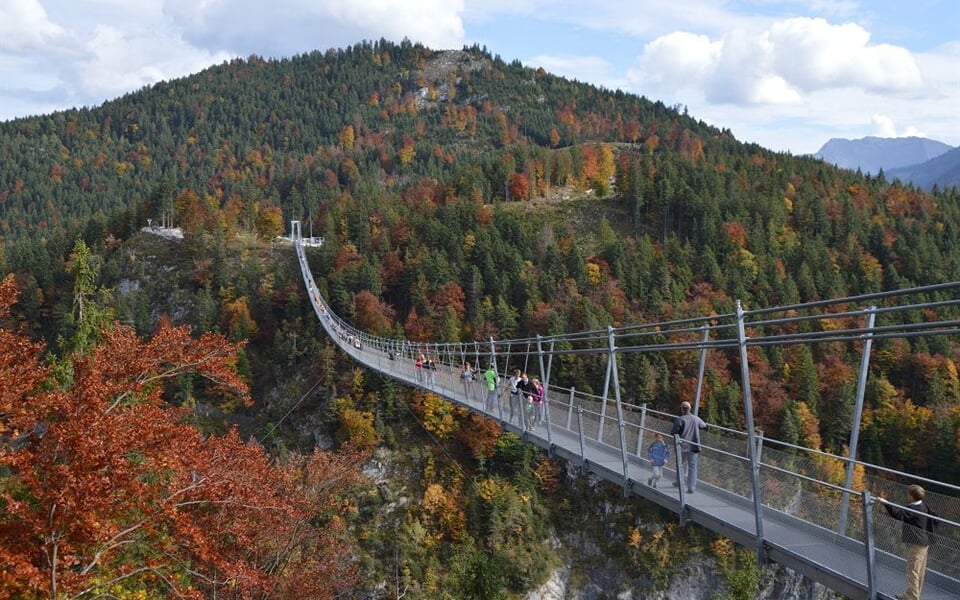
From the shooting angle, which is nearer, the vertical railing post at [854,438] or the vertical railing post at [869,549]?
the vertical railing post at [869,549]

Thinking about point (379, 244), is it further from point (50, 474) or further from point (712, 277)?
point (50, 474)

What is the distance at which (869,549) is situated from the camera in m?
5.67

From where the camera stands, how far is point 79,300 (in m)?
16.8

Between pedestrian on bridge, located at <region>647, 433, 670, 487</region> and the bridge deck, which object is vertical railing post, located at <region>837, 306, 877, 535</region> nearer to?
the bridge deck

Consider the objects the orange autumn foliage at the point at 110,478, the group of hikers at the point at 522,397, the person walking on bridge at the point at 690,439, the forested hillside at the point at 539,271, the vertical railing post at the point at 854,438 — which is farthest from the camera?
the forested hillside at the point at 539,271

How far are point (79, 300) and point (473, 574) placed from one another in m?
14.6

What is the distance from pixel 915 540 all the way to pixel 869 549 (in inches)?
14.4

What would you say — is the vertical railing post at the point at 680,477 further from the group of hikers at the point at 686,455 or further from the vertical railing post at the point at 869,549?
the vertical railing post at the point at 869,549

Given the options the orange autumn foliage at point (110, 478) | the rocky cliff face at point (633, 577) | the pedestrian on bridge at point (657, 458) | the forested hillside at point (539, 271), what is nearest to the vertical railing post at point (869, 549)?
the pedestrian on bridge at point (657, 458)

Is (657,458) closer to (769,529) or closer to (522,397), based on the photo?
(769,529)

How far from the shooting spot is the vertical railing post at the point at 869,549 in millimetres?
5570

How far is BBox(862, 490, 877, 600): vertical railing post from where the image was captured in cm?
557

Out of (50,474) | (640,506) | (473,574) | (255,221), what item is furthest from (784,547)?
(255,221)

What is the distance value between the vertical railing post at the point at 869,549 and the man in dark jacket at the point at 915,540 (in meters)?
0.11
